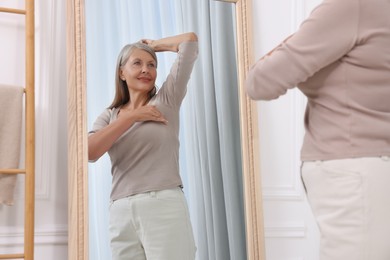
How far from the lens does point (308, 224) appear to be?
2.39m

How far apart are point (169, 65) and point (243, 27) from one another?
1.41 feet

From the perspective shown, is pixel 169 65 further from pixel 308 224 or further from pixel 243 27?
pixel 308 224

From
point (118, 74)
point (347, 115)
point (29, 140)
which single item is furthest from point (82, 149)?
point (347, 115)

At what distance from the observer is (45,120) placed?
2006 millimetres

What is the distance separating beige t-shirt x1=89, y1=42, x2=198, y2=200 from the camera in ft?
6.44

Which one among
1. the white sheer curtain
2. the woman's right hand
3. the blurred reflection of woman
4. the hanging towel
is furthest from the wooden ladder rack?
the blurred reflection of woman

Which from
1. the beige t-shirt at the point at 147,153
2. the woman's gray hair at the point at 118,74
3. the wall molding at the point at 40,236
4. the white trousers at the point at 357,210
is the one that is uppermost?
the woman's gray hair at the point at 118,74

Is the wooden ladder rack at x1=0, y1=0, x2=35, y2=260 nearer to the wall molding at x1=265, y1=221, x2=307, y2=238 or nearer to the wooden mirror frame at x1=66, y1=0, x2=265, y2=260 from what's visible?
the wooden mirror frame at x1=66, y1=0, x2=265, y2=260

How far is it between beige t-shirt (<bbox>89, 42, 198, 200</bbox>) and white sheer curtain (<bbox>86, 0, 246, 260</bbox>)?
4cm

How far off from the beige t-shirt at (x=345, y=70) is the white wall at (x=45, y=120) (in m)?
1.06

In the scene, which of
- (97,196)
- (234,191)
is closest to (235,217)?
(234,191)

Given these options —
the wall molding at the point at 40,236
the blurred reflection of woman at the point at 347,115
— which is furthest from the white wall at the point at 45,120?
the blurred reflection of woman at the point at 347,115

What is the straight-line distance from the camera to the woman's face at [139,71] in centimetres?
207

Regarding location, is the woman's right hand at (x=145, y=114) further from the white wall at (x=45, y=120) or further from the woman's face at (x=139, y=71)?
the white wall at (x=45, y=120)
